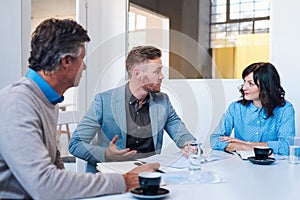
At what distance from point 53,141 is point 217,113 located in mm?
2109

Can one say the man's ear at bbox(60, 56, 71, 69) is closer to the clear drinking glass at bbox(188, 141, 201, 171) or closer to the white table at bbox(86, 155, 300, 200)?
the white table at bbox(86, 155, 300, 200)

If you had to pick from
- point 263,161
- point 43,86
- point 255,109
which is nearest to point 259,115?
point 255,109

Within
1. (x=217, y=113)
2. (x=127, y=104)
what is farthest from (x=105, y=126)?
(x=217, y=113)

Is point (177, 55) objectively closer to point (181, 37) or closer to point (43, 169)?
point (181, 37)

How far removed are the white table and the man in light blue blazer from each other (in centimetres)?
34

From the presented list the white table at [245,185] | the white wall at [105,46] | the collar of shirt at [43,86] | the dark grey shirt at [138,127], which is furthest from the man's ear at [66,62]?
the white wall at [105,46]

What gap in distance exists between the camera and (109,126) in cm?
202

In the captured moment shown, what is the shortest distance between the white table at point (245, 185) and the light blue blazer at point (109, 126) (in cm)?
A: 52

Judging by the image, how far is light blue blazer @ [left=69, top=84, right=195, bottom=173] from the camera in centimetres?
191

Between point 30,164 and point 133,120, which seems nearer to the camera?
point 30,164

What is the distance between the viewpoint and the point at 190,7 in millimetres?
3291

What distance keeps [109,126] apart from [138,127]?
0.57 feet

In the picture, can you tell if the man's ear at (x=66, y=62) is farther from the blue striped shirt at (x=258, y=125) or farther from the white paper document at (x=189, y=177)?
the blue striped shirt at (x=258, y=125)

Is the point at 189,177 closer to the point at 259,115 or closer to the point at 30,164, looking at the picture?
the point at 30,164
